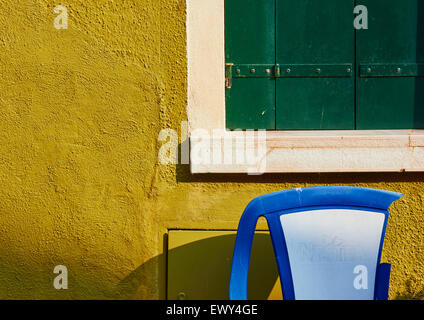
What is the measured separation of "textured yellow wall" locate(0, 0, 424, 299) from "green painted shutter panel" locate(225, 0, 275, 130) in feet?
1.15

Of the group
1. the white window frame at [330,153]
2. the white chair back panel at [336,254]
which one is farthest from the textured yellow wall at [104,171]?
the white chair back panel at [336,254]

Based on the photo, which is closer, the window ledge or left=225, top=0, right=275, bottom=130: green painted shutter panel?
the window ledge

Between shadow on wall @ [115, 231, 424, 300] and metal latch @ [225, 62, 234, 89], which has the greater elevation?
metal latch @ [225, 62, 234, 89]

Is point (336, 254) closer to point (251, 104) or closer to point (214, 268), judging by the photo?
point (214, 268)

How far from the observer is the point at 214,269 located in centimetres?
301

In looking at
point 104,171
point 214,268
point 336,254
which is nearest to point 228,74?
point 104,171

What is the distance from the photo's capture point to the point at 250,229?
230 cm

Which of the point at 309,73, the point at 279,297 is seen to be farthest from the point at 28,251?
the point at 309,73

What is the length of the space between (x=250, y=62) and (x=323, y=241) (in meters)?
1.34

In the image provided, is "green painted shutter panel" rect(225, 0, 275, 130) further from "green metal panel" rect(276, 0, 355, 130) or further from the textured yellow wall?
the textured yellow wall

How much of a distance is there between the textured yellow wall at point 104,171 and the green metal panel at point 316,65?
0.43m

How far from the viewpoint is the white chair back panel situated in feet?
7.73

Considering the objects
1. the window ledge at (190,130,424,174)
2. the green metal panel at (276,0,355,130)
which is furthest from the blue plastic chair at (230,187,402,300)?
the green metal panel at (276,0,355,130)

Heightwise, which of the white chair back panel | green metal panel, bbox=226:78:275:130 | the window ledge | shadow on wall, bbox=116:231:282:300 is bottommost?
shadow on wall, bbox=116:231:282:300
